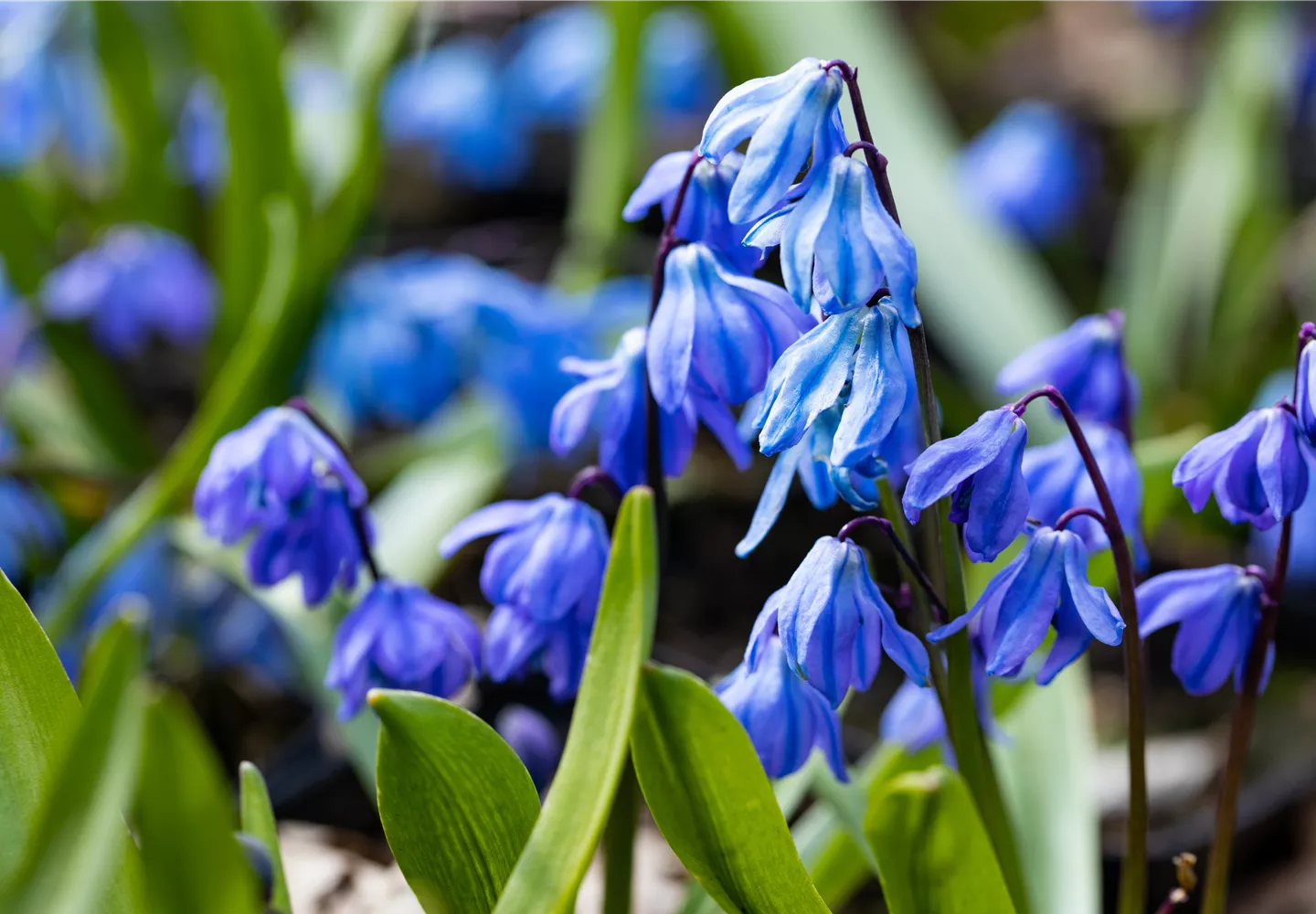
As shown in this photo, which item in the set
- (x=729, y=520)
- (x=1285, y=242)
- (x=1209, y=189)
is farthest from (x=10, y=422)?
(x=1285, y=242)

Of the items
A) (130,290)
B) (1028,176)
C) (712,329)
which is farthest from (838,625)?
(1028,176)

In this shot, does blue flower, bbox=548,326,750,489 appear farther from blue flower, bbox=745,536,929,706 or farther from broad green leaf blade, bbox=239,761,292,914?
broad green leaf blade, bbox=239,761,292,914

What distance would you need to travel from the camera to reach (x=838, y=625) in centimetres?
67

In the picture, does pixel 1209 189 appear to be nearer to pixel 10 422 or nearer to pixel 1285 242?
pixel 1285 242

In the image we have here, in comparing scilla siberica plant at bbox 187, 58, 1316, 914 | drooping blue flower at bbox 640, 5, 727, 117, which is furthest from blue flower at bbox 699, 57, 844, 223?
drooping blue flower at bbox 640, 5, 727, 117

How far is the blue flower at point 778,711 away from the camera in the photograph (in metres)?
0.78

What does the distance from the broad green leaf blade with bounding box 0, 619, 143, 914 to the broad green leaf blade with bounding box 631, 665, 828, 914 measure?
10.2 inches

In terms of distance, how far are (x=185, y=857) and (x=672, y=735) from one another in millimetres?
258

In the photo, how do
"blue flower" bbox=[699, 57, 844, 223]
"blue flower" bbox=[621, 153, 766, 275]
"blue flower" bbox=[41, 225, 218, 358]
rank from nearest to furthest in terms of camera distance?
"blue flower" bbox=[699, 57, 844, 223]
"blue flower" bbox=[621, 153, 766, 275]
"blue flower" bbox=[41, 225, 218, 358]

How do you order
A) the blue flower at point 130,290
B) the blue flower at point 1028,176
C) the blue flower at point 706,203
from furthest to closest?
1. the blue flower at point 1028,176
2. the blue flower at point 130,290
3. the blue flower at point 706,203

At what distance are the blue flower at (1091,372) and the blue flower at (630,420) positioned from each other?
235mm

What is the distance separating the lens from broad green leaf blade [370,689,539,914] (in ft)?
2.26

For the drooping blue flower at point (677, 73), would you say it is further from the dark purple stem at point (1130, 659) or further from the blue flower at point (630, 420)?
the dark purple stem at point (1130, 659)

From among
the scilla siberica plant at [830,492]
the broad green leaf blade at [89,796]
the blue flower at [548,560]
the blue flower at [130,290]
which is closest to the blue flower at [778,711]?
the scilla siberica plant at [830,492]
